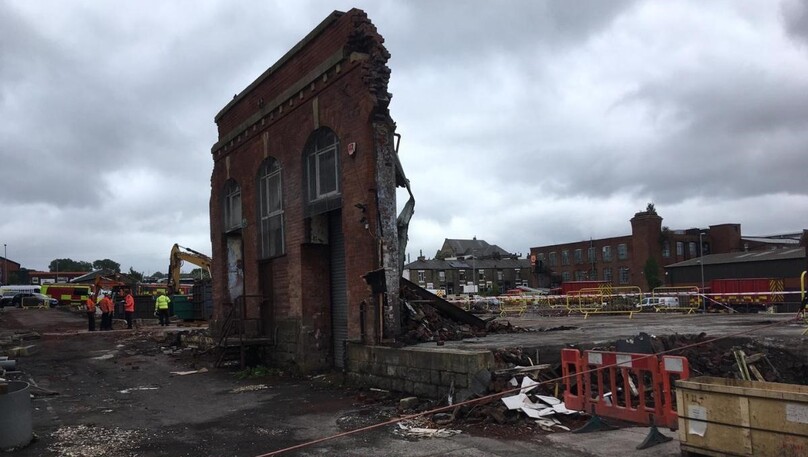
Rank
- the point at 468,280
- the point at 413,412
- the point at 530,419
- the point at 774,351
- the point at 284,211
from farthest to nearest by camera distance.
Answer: the point at 468,280, the point at 284,211, the point at 774,351, the point at 413,412, the point at 530,419

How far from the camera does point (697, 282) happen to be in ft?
189

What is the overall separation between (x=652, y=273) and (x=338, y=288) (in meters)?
63.2

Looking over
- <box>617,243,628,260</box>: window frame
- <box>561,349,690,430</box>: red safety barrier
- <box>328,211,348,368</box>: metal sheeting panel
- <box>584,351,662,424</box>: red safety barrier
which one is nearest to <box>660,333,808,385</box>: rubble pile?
<box>561,349,690,430</box>: red safety barrier

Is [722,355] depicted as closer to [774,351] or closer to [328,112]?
[774,351]

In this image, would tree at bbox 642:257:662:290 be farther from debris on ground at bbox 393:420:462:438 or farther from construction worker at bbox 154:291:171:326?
debris on ground at bbox 393:420:462:438

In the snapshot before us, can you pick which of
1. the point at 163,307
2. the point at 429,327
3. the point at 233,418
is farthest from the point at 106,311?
the point at 233,418

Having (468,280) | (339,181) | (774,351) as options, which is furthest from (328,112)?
(468,280)

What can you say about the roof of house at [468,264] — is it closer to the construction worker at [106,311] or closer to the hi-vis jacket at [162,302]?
the hi-vis jacket at [162,302]

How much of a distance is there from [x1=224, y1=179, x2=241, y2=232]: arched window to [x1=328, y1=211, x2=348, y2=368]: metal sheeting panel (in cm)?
558

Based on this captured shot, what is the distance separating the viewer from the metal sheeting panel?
44.8ft

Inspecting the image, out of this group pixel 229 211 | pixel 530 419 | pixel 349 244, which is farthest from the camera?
pixel 229 211

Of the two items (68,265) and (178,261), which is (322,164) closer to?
(178,261)

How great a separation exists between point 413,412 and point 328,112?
280 inches

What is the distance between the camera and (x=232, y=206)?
63.3ft
